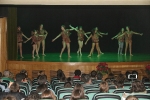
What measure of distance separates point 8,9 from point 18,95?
30.1 ft

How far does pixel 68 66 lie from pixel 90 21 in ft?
18.0

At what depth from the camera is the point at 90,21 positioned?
17.5m

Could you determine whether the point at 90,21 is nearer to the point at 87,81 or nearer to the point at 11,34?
the point at 11,34

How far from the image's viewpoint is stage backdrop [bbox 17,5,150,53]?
55.9ft

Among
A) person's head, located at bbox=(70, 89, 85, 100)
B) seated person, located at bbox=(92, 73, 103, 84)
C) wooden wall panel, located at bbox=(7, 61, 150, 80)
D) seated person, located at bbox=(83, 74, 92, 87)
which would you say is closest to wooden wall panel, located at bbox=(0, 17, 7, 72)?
wooden wall panel, located at bbox=(7, 61, 150, 80)

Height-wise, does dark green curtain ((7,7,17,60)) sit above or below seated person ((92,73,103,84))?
above

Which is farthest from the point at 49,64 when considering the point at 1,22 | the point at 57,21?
the point at 57,21

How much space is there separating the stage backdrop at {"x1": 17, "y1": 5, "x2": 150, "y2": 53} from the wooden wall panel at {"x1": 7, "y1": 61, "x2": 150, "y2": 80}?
4.44m

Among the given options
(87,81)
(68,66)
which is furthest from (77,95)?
(68,66)

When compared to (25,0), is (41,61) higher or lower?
lower

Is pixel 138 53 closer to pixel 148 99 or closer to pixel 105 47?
pixel 105 47

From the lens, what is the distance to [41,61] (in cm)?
1280

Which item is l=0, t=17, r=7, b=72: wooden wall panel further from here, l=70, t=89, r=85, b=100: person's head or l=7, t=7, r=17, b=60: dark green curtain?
l=70, t=89, r=85, b=100: person's head

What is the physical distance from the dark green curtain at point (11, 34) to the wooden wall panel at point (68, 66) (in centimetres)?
116
